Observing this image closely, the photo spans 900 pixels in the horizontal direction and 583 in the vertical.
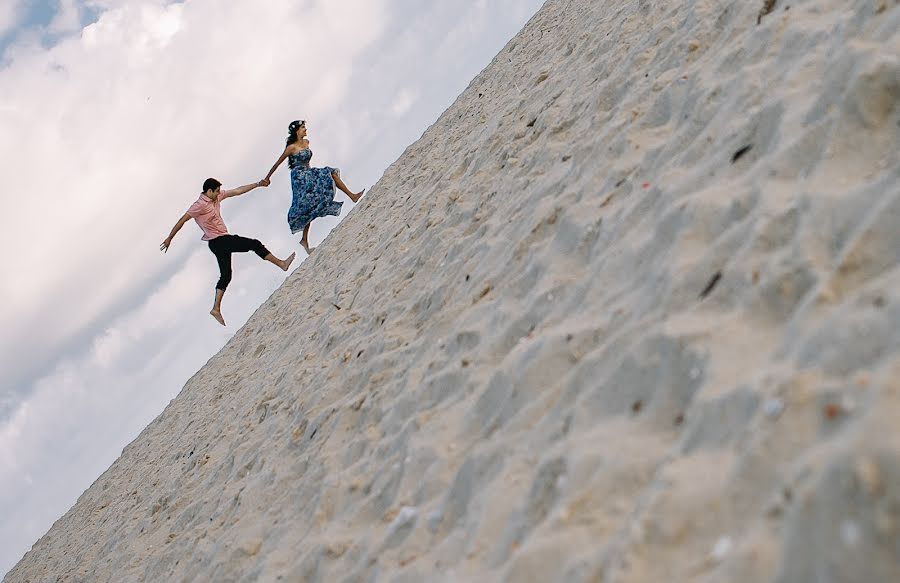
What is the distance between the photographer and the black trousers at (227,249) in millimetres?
9250

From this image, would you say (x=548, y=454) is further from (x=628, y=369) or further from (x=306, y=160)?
(x=306, y=160)

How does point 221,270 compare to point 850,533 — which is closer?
point 850,533

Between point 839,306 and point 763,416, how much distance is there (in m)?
0.32

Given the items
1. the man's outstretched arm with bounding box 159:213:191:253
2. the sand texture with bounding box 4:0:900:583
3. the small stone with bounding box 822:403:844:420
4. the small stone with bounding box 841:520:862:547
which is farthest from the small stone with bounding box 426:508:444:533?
the man's outstretched arm with bounding box 159:213:191:253

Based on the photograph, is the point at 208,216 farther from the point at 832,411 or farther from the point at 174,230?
the point at 832,411

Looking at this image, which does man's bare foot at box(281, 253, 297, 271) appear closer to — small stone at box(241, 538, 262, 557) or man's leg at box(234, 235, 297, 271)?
man's leg at box(234, 235, 297, 271)

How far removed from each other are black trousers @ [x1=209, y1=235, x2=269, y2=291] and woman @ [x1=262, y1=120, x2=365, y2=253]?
69cm

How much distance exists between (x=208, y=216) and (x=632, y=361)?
24.4 ft

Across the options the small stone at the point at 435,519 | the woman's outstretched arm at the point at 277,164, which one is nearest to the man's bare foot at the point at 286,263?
the woman's outstretched arm at the point at 277,164

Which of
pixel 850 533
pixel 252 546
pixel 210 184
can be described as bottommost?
pixel 850 533

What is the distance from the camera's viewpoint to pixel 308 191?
387 inches

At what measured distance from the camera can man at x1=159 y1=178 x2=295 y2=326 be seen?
9.03 metres

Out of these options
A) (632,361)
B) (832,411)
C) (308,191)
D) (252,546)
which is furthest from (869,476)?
(308,191)

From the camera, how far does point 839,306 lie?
6.15 feet
